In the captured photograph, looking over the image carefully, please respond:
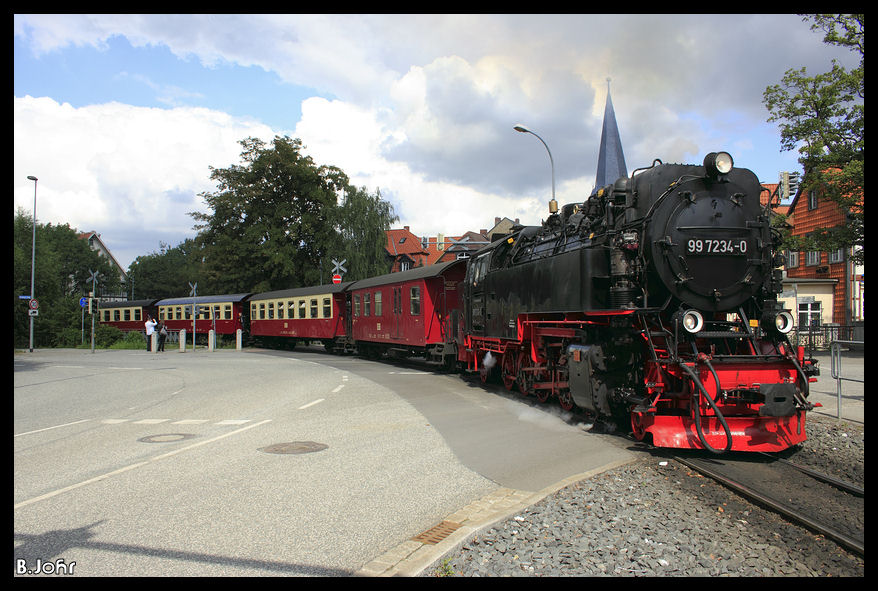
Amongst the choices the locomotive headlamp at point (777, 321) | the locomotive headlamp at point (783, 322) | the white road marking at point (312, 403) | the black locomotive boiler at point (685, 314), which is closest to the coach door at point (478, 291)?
the white road marking at point (312, 403)

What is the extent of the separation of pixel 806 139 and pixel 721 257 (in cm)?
1700

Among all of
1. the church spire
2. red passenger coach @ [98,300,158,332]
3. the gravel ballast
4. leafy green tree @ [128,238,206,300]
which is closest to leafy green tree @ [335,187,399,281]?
red passenger coach @ [98,300,158,332]

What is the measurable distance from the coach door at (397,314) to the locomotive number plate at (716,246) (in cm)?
1252

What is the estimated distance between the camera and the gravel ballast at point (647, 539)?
3.72 m

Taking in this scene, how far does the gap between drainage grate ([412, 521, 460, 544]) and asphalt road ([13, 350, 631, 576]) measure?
0.12 meters

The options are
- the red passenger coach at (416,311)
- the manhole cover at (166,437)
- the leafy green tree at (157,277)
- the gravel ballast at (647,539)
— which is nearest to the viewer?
the gravel ballast at (647,539)

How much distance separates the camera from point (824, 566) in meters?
3.82

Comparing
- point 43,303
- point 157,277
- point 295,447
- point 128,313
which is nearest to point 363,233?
point 128,313

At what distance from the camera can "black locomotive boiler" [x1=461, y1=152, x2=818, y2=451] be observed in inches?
262

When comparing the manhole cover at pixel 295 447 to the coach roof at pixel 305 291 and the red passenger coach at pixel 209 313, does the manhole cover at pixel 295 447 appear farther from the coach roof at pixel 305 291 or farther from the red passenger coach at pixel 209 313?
the red passenger coach at pixel 209 313

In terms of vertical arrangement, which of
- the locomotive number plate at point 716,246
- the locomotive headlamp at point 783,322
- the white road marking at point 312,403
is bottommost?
the white road marking at point 312,403

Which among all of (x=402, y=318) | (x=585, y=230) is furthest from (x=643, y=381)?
(x=402, y=318)

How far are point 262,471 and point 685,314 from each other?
16.2 feet

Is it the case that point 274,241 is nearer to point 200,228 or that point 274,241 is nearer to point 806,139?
point 200,228
